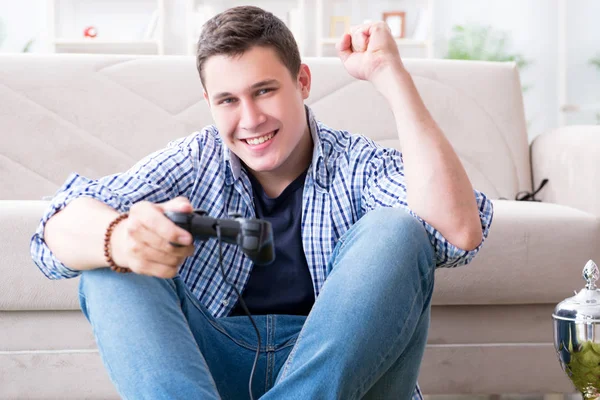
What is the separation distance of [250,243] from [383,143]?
131 cm

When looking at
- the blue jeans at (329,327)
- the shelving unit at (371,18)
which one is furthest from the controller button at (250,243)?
the shelving unit at (371,18)

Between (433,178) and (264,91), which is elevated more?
(264,91)

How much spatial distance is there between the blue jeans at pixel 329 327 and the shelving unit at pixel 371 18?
10.9 feet

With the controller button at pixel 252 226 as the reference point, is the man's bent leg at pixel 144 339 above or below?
below

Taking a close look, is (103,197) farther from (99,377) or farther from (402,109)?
(99,377)

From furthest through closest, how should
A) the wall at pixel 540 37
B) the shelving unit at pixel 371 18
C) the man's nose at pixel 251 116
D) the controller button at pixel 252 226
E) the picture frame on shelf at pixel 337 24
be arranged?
the wall at pixel 540 37 < the picture frame on shelf at pixel 337 24 < the shelving unit at pixel 371 18 < the man's nose at pixel 251 116 < the controller button at pixel 252 226

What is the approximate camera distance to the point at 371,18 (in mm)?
4484

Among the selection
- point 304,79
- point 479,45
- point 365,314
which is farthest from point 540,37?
point 365,314

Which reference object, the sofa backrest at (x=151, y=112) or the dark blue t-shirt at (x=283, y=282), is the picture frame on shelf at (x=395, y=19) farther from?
the dark blue t-shirt at (x=283, y=282)

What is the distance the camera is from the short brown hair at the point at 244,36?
46.1 inches

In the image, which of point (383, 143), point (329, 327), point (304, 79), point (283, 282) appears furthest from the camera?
point (383, 143)

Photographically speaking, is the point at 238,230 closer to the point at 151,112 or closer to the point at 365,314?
the point at 365,314

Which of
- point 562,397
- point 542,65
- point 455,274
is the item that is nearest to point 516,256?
point 455,274

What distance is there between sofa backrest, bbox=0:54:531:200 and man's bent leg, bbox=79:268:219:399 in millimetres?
1042
